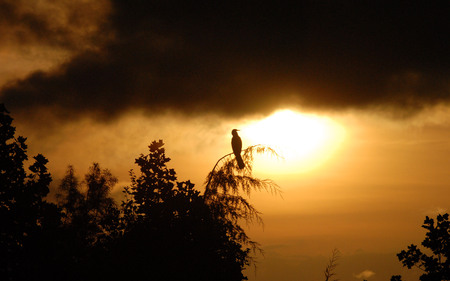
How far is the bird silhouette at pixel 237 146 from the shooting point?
69.8ft

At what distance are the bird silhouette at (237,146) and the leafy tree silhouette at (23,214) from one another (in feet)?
23.7

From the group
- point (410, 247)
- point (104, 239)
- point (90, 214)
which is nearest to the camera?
point (410, 247)

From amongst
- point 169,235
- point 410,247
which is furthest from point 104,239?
point 410,247

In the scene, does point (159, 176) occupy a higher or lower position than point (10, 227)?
higher

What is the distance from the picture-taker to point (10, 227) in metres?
20.6

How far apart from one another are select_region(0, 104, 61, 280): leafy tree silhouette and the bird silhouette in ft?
23.7

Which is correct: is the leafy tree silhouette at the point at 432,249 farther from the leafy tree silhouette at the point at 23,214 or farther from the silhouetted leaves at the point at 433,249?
the leafy tree silhouette at the point at 23,214

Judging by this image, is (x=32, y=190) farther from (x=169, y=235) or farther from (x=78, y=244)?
(x=169, y=235)

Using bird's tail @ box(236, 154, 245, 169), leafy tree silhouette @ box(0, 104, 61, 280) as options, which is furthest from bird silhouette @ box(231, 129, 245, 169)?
leafy tree silhouette @ box(0, 104, 61, 280)

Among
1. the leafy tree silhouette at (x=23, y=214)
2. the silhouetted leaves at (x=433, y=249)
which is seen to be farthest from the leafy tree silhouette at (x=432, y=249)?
the leafy tree silhouette at (x=23, y=214)

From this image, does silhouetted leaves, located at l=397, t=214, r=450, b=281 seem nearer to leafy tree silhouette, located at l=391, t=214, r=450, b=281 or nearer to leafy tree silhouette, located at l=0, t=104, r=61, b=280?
leafy tree silhouette, located at l=391, t=214, r=450, b=281

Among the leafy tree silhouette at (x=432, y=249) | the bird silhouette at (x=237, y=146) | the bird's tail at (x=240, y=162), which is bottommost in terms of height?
the leafy tree silhouette at (x=432, y=249)

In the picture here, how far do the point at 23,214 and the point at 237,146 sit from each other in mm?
8757

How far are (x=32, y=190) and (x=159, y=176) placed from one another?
16.3ft
